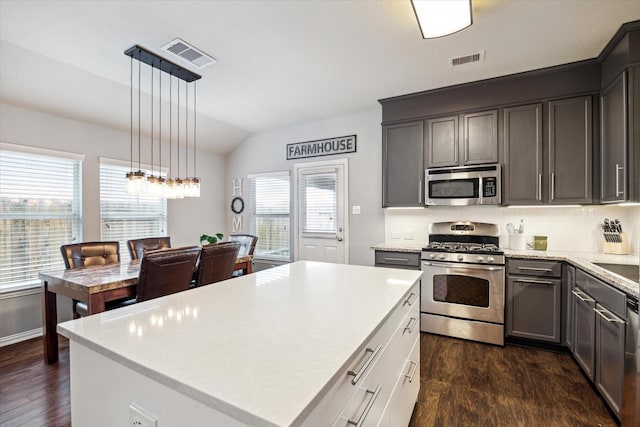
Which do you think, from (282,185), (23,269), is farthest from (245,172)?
(23,269)

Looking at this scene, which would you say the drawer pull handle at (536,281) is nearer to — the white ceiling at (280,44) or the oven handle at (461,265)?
the oven handle at (461,265)

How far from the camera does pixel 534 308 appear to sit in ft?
9.23

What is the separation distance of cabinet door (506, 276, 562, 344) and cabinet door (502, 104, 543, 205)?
816mm

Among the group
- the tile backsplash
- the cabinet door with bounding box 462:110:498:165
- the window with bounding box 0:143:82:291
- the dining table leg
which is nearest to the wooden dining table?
the dining table leg

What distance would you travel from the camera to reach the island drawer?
0.72m

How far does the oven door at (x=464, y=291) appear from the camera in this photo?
294cm

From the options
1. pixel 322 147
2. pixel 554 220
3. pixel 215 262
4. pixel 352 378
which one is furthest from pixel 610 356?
pixel 322 147

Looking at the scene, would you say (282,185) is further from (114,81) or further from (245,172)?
(114,81)

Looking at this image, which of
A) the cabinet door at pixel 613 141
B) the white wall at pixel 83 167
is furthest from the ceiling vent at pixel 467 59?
the white wall at pixel 83 167

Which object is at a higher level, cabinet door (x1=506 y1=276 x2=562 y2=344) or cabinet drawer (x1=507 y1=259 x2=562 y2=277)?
cabinet drawer (x1=507 y1=259 x2=562 y2=277)

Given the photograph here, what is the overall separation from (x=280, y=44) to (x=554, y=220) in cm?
327

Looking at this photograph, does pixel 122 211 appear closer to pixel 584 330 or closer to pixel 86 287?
pixel 86 287

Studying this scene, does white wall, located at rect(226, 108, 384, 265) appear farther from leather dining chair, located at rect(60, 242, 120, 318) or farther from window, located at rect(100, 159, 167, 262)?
leather dining chair, located at rect(60, 242, 120, 318)

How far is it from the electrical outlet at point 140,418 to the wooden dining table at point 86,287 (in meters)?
1.65
